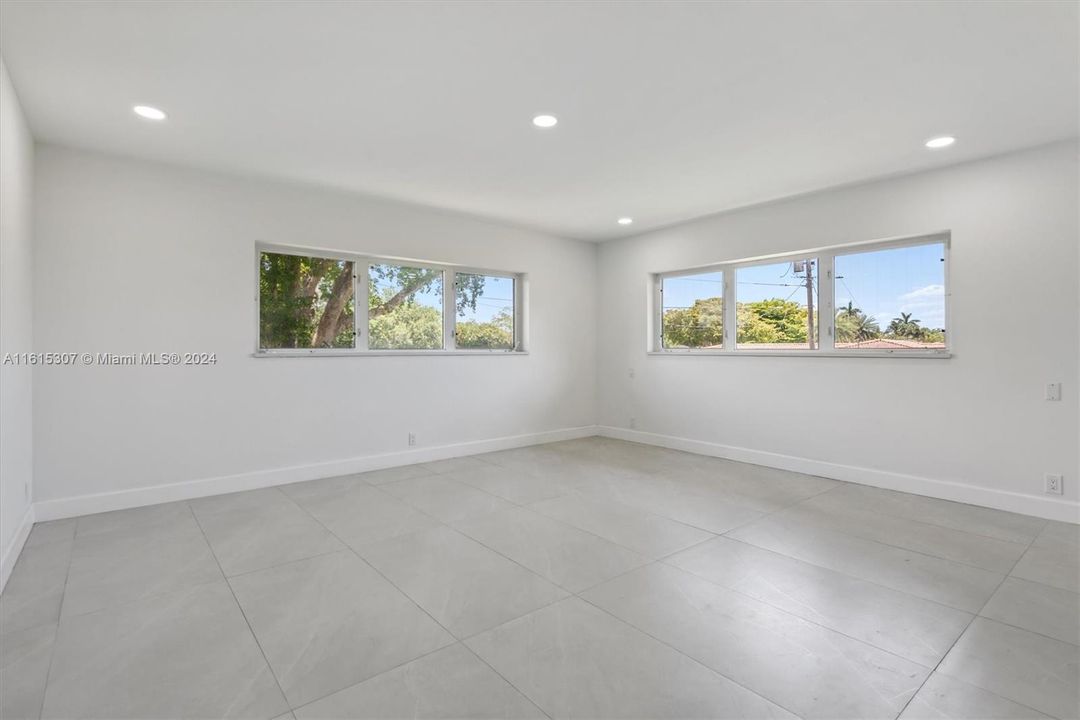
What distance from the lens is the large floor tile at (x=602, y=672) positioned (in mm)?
1646

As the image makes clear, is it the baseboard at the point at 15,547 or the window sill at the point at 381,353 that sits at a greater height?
the window sill at the point at 381,353

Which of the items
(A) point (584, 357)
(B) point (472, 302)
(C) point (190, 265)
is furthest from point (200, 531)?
(A) point (584, 357)

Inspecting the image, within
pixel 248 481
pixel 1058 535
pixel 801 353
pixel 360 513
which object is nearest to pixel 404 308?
pixel 248 481

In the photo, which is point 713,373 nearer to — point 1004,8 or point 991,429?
point 991,429

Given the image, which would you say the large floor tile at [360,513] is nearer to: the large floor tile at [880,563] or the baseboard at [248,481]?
the baseboard at [248,481]

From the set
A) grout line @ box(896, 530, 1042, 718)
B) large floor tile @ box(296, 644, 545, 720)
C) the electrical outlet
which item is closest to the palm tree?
the electrical outlet

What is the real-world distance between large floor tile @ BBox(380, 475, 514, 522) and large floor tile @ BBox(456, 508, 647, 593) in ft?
0.62

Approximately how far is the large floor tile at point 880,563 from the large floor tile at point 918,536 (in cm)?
11

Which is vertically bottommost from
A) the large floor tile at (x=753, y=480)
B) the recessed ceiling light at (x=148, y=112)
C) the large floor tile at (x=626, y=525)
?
the large floor tile at (x=626, y=525)

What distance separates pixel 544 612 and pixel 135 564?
2.27 m

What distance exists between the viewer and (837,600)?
236 centimetres

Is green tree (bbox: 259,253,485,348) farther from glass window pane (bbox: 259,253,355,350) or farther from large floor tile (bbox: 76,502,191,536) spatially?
large floor tile (bbox: 76,502,191,536)

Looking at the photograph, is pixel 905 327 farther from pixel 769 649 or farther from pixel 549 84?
pixel 549 84

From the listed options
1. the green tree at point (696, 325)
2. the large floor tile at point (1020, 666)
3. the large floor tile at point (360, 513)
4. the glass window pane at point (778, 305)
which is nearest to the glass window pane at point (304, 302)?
the large floor tile at point (360, 513)
